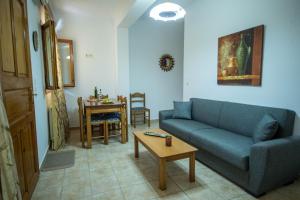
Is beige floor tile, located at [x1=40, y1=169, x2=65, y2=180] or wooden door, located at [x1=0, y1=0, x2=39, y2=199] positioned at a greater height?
wooden door, located at [x1=0, y1=0, x2=39, y2=199]

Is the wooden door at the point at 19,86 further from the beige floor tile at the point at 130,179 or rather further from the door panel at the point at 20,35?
the beige floor tile at the point at 130,179

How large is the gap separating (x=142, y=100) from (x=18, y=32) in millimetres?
3618

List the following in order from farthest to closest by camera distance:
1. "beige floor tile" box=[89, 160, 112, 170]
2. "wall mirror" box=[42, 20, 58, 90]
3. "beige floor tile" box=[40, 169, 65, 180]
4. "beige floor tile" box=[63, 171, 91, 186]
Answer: "wall mirror" box=[42, 20, 58, 90], "beige floor tile" box=[89, 160, 112, 170], "beige floor tile" box=[40, 169, 65, 180], "beige floor tile" box=[63, 171, 91, 186]

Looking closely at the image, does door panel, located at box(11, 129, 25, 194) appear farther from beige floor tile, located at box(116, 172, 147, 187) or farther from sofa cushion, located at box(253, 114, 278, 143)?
sofa cushion, located at box(253, 114, 278, 143)

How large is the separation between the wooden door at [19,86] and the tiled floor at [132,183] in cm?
33

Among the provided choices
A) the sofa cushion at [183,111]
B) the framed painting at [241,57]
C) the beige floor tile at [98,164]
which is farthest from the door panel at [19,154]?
the framed painting at [241,57]

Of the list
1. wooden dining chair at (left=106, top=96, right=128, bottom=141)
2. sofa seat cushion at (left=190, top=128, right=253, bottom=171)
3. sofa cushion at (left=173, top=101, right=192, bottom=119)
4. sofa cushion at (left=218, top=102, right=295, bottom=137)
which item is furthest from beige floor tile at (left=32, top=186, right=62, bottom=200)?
sofa cushion at (left=218, top=102, right=295, bottom=137)

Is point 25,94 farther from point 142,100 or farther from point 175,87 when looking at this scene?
point 175,87

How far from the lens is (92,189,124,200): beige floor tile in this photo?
1.93 metres

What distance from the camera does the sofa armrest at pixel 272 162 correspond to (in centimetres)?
179

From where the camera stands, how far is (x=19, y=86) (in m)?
1.75

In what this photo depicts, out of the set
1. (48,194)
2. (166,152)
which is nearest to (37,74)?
(48,194)

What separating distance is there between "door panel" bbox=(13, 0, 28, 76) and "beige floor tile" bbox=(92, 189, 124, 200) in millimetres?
1469

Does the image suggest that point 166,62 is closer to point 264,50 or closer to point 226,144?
point 264,50
